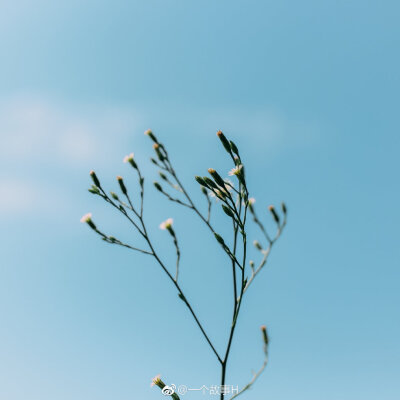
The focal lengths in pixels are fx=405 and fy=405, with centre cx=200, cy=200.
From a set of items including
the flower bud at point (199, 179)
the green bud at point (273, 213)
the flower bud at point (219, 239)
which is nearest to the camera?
the flower bud at point (219, 239)

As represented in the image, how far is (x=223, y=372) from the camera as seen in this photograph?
7.06 ft

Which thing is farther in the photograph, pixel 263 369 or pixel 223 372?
pixel 263 369

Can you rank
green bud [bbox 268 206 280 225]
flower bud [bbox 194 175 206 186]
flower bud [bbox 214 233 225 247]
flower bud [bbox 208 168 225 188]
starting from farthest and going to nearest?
1. green bud [bbox 268 206 280 225]
2. flower bud [bbox 194 175 206 186]
3. flower bud [bbox 208 168 225 188]
4. flower bud [bbox 214 233 225 247]

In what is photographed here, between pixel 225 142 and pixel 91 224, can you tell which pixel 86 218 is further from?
pixel 225 142

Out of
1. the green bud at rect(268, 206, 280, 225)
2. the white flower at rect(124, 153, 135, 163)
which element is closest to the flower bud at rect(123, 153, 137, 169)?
the white flower at rect(124, 153, 135, 163)

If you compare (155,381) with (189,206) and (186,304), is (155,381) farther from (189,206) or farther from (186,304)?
(189,206)

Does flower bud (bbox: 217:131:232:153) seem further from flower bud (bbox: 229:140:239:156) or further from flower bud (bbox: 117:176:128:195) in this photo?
flower bud (bbox: 117:176:128:195)

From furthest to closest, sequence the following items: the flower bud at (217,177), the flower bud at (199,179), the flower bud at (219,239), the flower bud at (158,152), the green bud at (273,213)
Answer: the flower bud at (158,152) → the green bud at (273,213) → the flower bud at (199,179) → the flower bud at (217,177) → the flower bud at (219,239)

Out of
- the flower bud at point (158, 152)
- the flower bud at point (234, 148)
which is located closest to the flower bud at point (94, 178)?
the flower bud at point (158, 152)

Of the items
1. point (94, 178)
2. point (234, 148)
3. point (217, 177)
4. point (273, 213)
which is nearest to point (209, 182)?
Result: point (217, 177)

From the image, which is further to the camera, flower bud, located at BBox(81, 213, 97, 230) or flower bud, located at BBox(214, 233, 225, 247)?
flower bud, located at BBox(81, 213, 97, 230)

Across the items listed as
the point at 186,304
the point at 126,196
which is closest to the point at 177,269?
the point at 186,304

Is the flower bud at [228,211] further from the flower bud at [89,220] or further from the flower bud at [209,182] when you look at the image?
the flower bud at [89,220]

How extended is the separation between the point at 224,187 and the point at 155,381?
1.34 m
